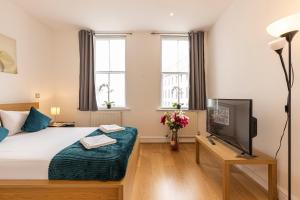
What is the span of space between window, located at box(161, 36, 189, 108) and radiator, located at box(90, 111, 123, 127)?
118cm

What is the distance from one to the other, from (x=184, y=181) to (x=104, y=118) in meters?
2.73

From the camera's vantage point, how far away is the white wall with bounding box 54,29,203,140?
16.2 feet

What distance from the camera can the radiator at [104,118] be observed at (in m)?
4.89

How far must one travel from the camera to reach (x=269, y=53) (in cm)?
242

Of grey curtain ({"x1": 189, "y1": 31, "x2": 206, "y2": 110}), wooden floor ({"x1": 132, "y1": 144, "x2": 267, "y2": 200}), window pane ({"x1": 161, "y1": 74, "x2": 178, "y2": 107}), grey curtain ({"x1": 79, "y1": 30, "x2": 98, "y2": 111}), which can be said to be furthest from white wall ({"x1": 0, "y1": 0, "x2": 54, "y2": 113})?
grey curtain ({"x1": 189, "y1": 31, "x2": 206, "y2": 110})

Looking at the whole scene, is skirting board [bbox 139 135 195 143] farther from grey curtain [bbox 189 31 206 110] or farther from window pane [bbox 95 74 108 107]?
window pane [bbox 95 74 108 107]

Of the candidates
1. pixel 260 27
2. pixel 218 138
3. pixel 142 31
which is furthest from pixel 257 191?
pixel 142 31

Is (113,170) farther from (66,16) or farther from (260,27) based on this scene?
(66,16)

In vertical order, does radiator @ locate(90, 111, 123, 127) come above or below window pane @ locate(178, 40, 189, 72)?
below

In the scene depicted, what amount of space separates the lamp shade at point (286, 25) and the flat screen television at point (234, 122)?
77 cm

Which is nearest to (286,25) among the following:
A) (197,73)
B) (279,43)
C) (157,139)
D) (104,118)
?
(279,43)

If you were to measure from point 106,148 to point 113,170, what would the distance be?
0.37 metres

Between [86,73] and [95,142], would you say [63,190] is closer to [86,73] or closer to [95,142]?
[95,142]

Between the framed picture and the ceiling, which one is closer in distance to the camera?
the framed picture
